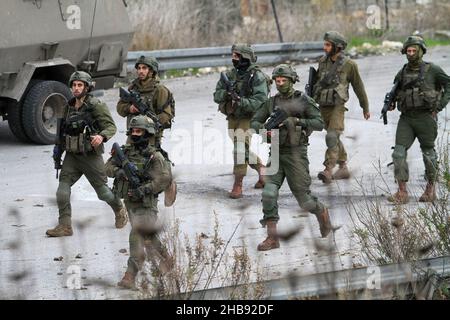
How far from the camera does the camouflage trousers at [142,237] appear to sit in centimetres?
757

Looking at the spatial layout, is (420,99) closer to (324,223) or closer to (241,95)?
(241,95)

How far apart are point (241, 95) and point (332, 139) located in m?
1.32

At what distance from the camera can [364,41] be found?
23.2m

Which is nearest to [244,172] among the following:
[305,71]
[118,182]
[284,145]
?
[284,145]

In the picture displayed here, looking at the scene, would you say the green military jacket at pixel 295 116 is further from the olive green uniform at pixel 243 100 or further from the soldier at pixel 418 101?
the soldier at pixel 418 101

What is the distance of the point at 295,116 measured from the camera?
31.9 feet

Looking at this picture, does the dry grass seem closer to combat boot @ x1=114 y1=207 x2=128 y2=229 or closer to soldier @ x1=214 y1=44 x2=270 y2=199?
soldier @ x1=214 y1=44 x2=270 y2=199

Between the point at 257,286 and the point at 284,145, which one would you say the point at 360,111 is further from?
the point at 257,286

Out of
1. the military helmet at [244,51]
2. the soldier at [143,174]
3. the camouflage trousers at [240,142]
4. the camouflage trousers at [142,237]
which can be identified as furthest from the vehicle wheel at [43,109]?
the camouflage trousers at [142,237]

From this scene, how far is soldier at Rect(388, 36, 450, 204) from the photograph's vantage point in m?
11.0

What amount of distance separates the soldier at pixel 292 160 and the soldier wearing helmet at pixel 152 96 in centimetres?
156

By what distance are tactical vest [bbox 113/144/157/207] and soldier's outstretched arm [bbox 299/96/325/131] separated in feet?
4.98

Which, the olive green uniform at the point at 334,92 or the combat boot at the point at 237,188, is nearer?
the combat boot at the point at 237,188
